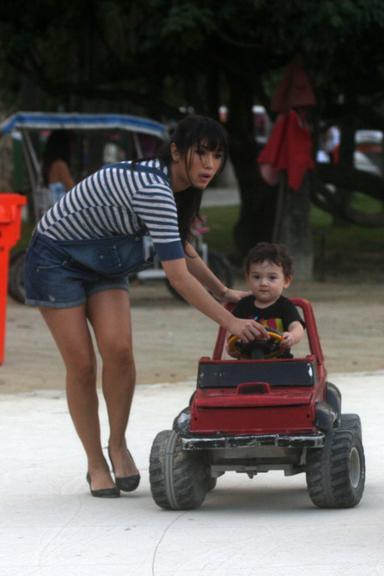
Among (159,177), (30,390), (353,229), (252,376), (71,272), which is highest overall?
(159,177)

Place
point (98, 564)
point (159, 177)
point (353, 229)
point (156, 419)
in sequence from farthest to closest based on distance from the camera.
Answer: point (353, 229)
point (156, 419)
point (159, 177)
point (98, 564)

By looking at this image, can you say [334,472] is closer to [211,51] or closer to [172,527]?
[172,527]

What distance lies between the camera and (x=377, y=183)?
19.3 meters

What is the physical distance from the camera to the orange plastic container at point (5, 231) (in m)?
10.4

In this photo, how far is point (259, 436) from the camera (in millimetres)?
5621

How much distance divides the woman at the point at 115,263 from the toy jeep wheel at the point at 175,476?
0.36 meters

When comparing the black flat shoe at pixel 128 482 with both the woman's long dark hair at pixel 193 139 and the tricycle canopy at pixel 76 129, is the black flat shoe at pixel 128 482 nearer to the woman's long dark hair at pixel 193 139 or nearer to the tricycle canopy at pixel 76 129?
the woman's long dark hair at pixel 193 139

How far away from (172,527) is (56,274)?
1126mm

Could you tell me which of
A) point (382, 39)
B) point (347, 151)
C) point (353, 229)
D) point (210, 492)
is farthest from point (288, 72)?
point (210, 492)

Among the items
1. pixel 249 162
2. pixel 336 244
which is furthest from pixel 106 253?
pixel 336 244

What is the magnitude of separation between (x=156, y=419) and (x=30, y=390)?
1429 millimetres

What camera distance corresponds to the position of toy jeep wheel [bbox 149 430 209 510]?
228 inches

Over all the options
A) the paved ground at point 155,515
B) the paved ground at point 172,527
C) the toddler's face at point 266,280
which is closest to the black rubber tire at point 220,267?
the paved ground at point 155,515

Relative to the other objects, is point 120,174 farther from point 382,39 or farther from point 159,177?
point 382,39
